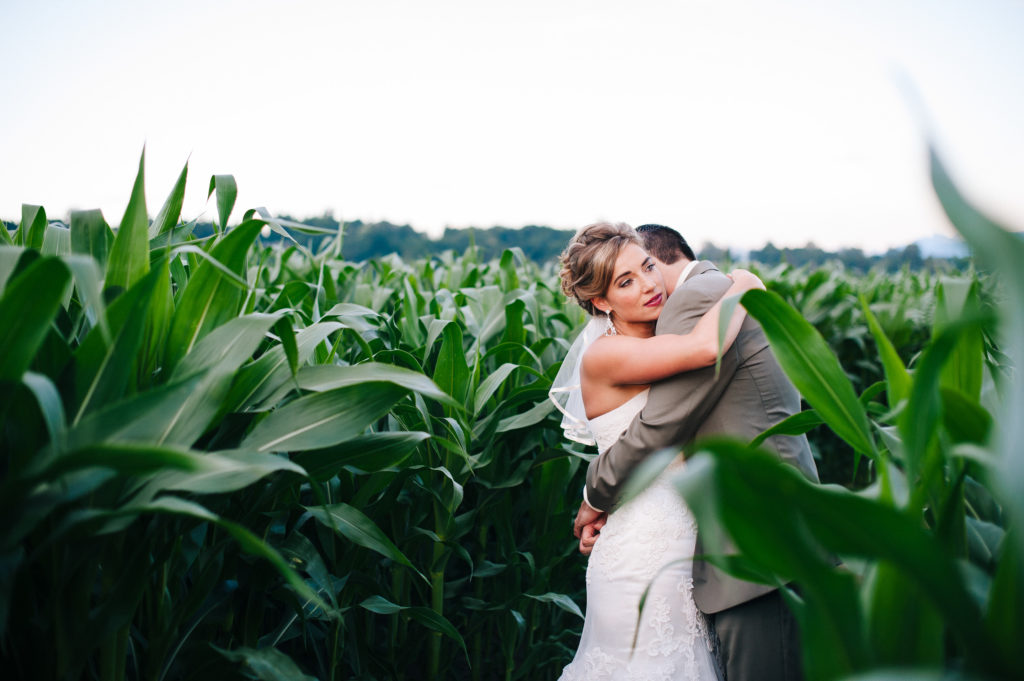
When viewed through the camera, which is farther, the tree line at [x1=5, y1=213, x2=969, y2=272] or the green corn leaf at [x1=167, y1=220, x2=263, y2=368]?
the tree line at [x1=5, y1=213, x2=969, y2=272]

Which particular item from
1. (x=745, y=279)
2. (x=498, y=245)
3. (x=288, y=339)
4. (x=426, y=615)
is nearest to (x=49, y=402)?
(x=288, y=339)

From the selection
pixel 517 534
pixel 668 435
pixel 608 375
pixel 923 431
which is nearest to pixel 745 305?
pixel 923 431

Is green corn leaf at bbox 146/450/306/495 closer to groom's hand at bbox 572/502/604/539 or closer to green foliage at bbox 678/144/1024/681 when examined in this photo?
green foliage at bbox 678/144/1024/681

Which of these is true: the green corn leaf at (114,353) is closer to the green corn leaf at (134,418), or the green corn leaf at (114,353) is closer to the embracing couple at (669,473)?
the green corn leaf at (134,418)

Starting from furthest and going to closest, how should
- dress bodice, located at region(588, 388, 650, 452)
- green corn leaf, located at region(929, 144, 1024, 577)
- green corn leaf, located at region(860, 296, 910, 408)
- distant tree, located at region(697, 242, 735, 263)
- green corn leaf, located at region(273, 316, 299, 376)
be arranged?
distant tree, located at region(697, 242, 735, 263)
dress bodice, located at region(588, 388, 650, 452)
green corn leaf, located at region(273, 316, 299, 376)
green corn leaf, located at region(860, 296, 910, 408)
green corn leaf, located at region(929, 144, 1024, 577)

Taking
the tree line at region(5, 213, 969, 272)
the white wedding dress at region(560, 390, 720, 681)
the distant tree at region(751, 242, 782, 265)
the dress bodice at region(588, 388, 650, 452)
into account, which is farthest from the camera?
the distant tree at region(751, 242, 782, 265)

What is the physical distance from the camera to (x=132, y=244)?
1.07m

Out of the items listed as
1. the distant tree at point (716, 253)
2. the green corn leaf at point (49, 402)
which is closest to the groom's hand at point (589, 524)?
the green corn leaf at point (49, 402)

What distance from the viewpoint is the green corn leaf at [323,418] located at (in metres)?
1.06

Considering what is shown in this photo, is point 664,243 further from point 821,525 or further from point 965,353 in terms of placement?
point 821,525

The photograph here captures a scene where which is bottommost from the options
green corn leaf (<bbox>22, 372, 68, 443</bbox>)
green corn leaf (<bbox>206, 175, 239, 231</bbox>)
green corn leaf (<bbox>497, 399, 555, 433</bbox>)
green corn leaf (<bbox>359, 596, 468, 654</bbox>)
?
green corn leaf (<bbox>359, 596, 468, 654</bbox>)

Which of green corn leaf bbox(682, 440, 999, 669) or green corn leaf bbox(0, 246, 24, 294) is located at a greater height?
green corn leaf bbox(0, 246, 24, 294)

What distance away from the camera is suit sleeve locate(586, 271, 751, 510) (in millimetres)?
1654

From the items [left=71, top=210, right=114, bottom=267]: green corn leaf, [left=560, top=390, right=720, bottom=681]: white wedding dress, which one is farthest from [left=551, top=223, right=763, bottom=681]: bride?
[left=71, top=210, right=114, bottom=267]: green corn leaf
